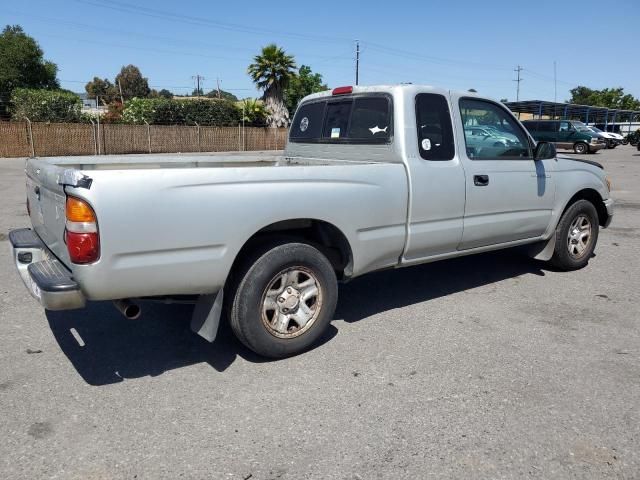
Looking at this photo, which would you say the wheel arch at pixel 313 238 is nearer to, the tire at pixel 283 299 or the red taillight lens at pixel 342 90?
the tire at pixel 283 299

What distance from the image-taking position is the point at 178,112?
35.0 meters

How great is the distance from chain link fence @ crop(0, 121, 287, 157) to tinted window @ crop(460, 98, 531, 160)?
20126 mm

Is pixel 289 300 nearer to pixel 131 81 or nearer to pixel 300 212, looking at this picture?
pixel 300 212

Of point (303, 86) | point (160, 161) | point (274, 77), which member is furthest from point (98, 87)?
point (160, 161)

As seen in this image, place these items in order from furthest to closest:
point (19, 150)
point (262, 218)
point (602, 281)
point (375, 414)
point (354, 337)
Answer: point (19, 150) → point (602, 281) → point (354, 337) → point (262, 218) → point (375, 414)

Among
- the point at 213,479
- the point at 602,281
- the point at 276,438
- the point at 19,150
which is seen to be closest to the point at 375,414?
the point at 276,438

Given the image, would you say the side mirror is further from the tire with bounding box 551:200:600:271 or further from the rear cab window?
the rear cab window

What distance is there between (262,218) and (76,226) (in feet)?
3.56

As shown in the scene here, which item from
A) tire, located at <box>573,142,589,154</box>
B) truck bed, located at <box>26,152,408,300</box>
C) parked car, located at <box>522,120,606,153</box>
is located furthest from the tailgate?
tire, located at <box>573,142,589,154</box>

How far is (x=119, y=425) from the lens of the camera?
9.88 ft

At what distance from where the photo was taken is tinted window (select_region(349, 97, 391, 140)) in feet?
14.8

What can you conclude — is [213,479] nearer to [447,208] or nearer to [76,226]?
[76,226]

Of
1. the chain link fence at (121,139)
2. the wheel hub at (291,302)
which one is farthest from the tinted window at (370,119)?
the chain link fence at (121,139)

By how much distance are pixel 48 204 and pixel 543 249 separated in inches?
190
